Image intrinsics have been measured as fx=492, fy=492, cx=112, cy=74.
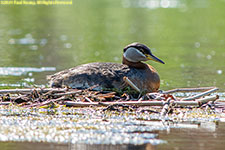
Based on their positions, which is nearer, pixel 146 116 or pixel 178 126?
pixel 178 126

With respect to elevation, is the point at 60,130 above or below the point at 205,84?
below

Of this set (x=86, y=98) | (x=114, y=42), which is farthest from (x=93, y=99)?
(x=114, y=42)

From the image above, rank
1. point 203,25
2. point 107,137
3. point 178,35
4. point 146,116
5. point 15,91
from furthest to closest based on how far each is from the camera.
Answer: point 203,25 < point 178,35 < point 15,91 < point 146,116 < point 107,137

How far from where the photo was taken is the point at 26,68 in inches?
553

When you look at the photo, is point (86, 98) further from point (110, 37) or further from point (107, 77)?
point (110, 37)

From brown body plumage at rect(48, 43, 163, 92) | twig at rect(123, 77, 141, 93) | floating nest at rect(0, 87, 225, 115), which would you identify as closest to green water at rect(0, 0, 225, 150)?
floating nest at rect(0, 87, 225, 115)

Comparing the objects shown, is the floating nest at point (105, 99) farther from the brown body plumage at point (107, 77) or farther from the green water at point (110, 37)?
the green water at point (110, 37)

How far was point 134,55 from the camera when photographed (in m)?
9.80

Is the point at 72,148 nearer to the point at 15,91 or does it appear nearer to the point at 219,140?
the point at 219,140

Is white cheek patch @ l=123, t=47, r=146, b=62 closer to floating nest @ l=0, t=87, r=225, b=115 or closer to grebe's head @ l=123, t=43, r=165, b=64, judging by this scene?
grebe's head @ l=123, t=43, r=165, b=64

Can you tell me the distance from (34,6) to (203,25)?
14030 mm

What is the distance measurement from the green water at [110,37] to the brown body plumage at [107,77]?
199 cm

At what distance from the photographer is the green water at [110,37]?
14.1m

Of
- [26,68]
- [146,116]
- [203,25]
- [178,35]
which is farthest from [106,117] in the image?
[203,25]
